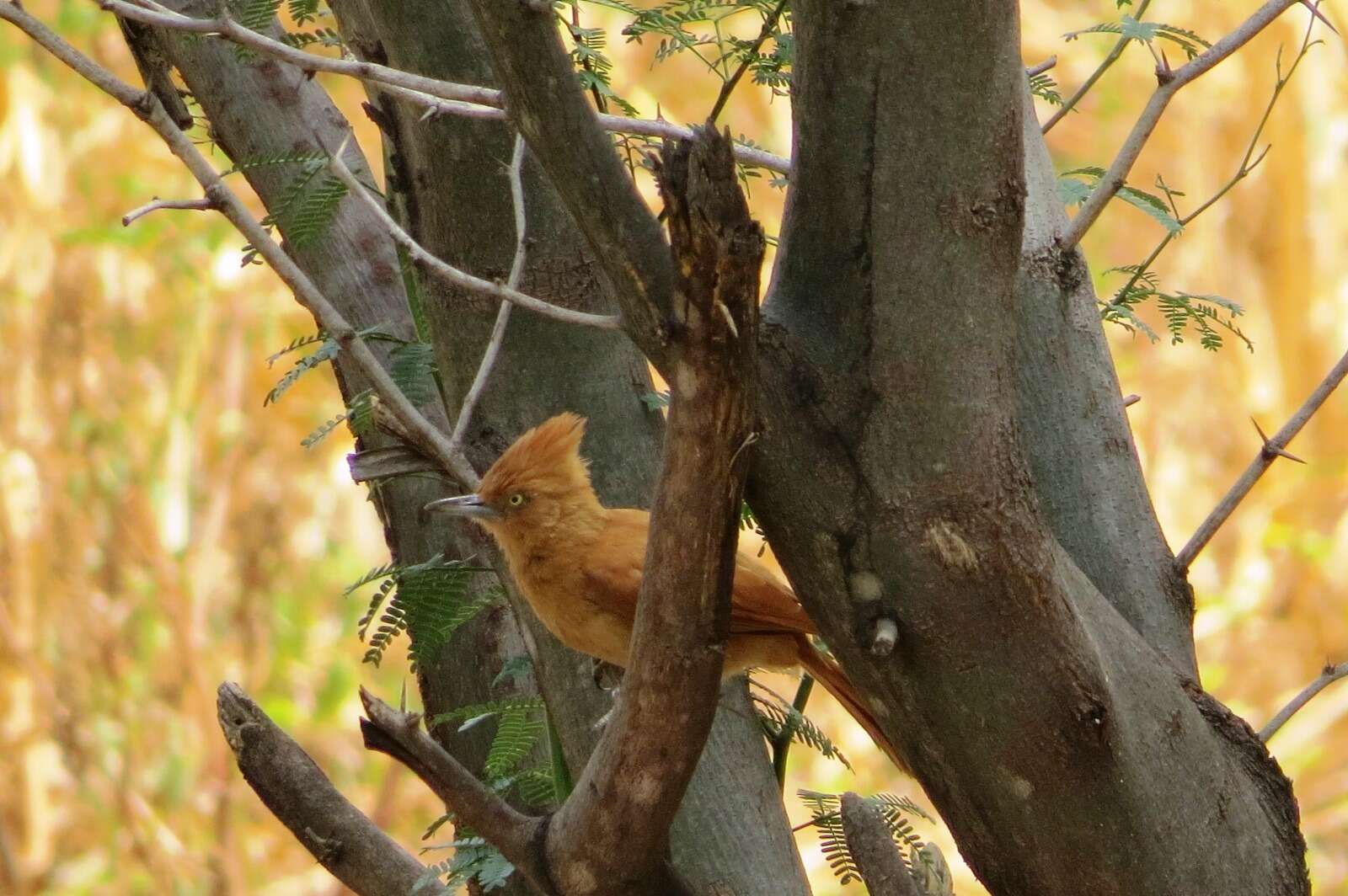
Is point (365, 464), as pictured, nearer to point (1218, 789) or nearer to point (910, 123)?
point (910, 123)

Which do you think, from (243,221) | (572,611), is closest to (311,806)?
(572,611)

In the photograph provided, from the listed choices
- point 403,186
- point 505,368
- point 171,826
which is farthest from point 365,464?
point 171,826

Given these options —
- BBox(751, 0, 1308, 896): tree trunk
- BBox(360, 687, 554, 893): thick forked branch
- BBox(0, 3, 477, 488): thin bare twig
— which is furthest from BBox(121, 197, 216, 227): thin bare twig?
BBox(751, 0, 1308, 896): tree trunk

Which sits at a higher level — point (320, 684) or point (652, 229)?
point (320, 684)

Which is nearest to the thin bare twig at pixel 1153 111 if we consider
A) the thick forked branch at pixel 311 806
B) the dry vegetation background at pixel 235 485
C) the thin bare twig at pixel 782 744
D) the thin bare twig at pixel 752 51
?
the thin bare twig at pixel 752 51

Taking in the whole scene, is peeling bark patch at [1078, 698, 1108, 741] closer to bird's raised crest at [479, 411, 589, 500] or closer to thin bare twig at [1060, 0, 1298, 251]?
thin bare twig at [1060, 0, 1298, 251]

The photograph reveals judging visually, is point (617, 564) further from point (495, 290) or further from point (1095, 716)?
point (1095, 716)

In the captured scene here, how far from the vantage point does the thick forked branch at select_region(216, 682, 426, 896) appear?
7.75ft

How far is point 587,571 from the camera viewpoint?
2.84 metres

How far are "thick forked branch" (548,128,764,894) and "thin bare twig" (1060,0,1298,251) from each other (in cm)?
81

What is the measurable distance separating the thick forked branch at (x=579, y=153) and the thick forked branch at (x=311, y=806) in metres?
1.11

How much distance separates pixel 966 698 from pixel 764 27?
4.04 ft

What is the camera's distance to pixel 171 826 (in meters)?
7.94

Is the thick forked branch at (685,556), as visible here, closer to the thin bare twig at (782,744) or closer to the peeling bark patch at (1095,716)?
the peeling bark patch at (1095,716)
